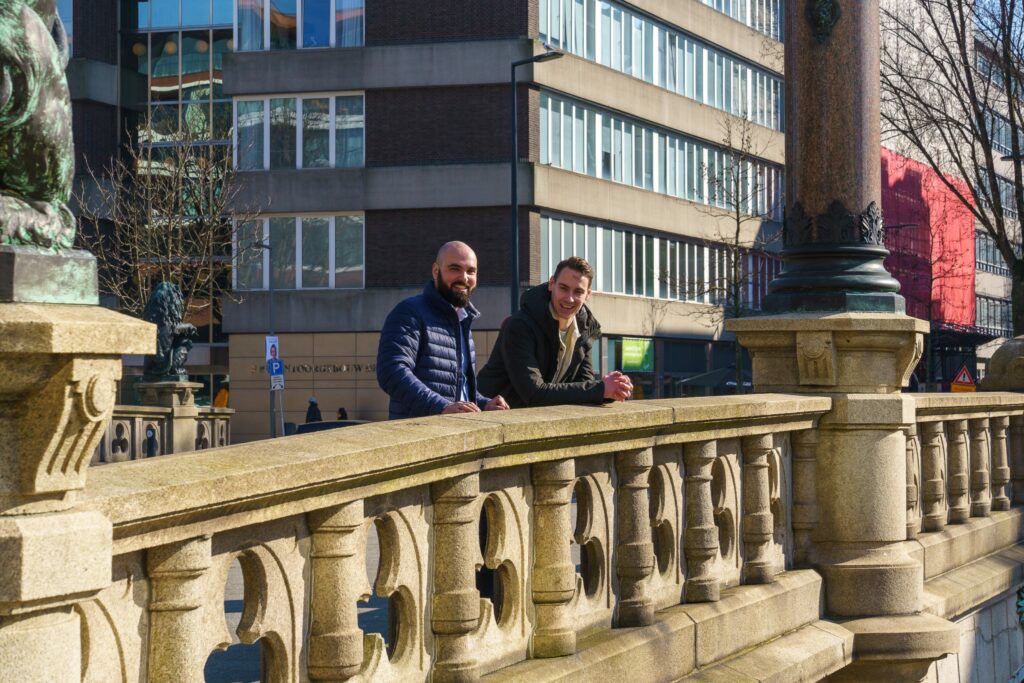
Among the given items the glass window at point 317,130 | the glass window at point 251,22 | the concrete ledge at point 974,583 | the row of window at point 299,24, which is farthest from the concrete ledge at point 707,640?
the glass window at point 251,22

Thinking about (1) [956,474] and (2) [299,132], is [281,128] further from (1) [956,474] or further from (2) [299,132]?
(1) [956,474]

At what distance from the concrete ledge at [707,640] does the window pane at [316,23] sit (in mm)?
43410

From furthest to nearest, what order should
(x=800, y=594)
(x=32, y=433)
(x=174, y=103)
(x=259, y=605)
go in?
(x=174, y=103), (x=800, y=594), (x=259, y=605), (x=32, y=433)

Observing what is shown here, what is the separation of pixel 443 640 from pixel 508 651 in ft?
1.72

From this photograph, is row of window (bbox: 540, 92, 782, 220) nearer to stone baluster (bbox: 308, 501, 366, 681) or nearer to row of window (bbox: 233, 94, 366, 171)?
row of window (bbox: 233, 94, 366, 171)

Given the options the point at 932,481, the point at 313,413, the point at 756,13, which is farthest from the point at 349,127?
the point at 932,481

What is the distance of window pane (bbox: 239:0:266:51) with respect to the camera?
Answer: 5025 cm

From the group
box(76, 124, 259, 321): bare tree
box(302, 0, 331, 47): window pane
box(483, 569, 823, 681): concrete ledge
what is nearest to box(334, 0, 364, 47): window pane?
box(302, 0, 331, 47): window pane

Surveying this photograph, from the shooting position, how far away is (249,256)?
50.1m

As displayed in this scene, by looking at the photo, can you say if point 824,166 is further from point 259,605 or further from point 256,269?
point 256,269

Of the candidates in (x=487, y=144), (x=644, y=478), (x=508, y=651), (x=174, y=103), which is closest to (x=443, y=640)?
(x=508, y=651)

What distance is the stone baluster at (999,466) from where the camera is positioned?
1186 centimetres

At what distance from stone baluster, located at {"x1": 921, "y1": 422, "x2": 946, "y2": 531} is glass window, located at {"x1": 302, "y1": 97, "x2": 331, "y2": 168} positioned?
40.7 metres

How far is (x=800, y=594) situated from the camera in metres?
7.85
